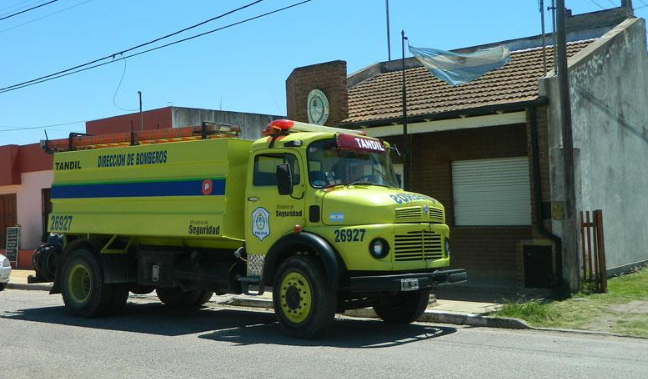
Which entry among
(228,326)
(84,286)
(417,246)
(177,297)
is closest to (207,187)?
(228,326)

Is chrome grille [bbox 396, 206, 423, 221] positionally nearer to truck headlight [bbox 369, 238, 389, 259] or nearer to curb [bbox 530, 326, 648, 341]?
truck headlight [bbox 369, 238, 389, 259]

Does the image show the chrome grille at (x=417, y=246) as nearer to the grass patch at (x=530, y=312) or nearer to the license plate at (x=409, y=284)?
the license plate at (x=409, y=284)

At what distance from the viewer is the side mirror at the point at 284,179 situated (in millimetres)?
9914

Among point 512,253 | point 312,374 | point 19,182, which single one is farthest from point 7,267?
point 312,374

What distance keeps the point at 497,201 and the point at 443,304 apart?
12.7ft

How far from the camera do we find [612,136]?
1627 centimetres

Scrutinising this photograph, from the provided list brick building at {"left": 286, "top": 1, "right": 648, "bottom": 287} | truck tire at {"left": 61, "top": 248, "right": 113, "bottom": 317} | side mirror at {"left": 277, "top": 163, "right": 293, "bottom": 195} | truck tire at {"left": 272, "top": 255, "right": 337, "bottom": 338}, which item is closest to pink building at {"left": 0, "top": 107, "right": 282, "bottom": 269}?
brick building at {"left": 286, "top": 1, "right": 648, "bottom": 287}

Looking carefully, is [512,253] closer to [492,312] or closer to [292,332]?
[492,312]

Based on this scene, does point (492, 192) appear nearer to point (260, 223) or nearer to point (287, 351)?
point (260, 223)

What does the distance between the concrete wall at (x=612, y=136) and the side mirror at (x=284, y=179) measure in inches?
224

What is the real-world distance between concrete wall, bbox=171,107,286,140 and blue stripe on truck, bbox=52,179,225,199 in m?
9.40

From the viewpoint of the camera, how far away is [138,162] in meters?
11.9

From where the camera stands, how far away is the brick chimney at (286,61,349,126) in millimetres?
17281

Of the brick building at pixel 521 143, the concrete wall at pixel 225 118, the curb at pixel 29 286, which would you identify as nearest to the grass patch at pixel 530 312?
the brick building at pixel 521 143
